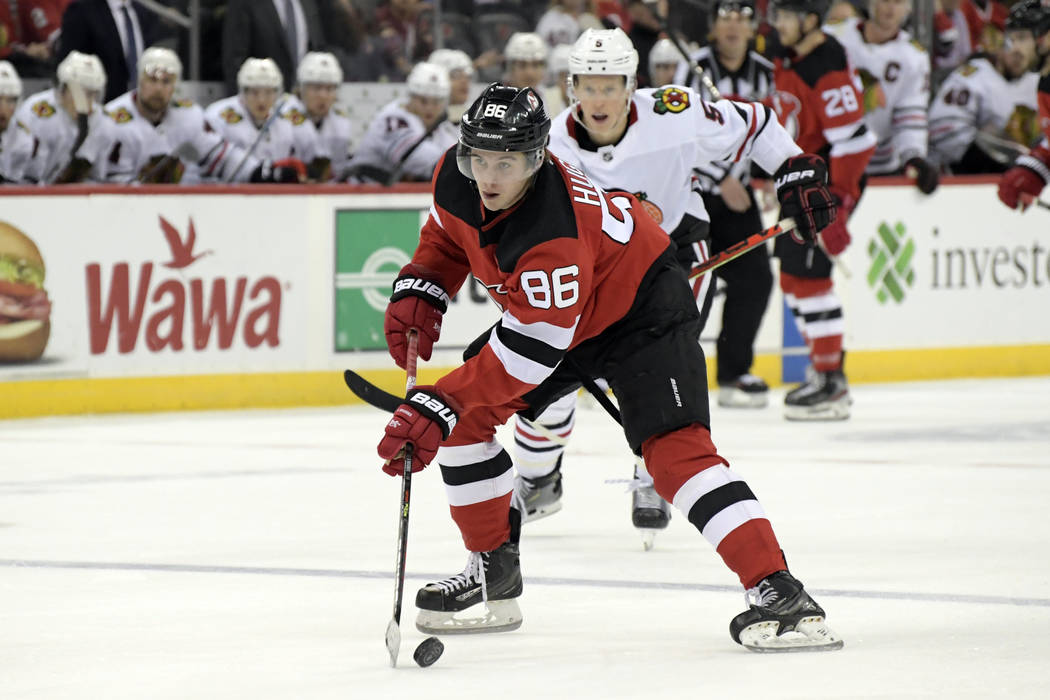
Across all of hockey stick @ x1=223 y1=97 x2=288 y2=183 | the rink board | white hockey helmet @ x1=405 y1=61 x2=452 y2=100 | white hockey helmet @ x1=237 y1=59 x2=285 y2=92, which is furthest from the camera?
white hockey helmet @ x1=405 y1=61 x2=452 y2=100

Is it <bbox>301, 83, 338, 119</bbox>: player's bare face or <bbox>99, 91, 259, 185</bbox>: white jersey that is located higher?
<bbox>301, 83, 338, 119</bbox>: player's bare face

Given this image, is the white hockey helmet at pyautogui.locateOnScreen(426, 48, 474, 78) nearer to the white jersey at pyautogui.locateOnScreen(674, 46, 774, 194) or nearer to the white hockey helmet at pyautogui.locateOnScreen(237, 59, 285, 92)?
the white hockey helmet at pyautogui.locateOnScreen(237, 59, 285, 92)

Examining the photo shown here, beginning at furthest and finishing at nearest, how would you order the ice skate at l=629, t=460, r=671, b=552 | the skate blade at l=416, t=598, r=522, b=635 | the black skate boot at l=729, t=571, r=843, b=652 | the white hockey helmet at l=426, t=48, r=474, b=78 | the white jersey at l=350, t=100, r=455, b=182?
1. the white hockey helmet at l=426, t=48, r=474, b=78
2. the white jersey at l=350, t=100, r=455, b=182
3. the ice skate at l=629, t=460, r=671, b=552
4. the skate blade at l=416, t=598, r=522, b=635
5. the black skate boot at l=729, t=571, r=843, b=652

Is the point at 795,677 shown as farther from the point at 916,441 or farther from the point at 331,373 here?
the point at 331,373

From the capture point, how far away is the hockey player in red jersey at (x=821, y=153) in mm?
6992

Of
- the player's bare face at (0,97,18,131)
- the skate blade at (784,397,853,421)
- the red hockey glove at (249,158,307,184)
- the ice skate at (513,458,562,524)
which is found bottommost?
the skate blade at (784,397,853,421)

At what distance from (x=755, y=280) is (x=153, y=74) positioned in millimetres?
2672

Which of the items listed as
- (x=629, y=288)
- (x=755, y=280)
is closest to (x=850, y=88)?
(x=755, y=280)

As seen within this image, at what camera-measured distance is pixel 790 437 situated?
261 inches

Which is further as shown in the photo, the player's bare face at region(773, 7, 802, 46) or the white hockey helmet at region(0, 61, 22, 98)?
the white hockey helmet at region(0, 61, 22, 98)

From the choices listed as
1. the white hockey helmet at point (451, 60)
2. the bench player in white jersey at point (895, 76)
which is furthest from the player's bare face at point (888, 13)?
the white hockey helmet at point (451, 60)

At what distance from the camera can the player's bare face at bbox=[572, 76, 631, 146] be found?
4.36 metres

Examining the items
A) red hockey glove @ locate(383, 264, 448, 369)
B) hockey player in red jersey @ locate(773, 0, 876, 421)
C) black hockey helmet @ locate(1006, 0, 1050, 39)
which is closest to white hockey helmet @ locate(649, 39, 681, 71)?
hockey player in red jersey @ locate(773, 0, 876, 421)

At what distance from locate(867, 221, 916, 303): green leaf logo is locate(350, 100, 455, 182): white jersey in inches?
78.7
